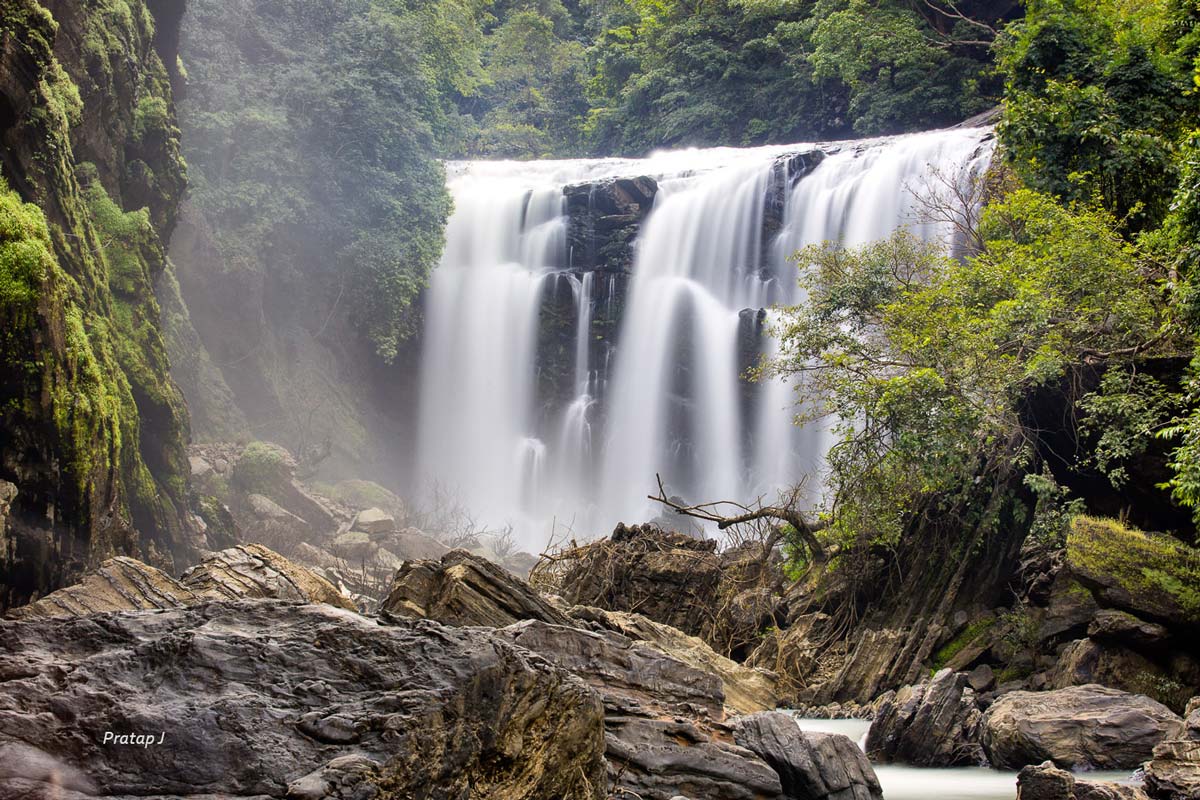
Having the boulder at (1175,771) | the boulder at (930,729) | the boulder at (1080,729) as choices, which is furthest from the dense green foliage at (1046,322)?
the boulder at (1175,771)

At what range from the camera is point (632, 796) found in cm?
484

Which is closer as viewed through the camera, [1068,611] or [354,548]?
[1068,611]

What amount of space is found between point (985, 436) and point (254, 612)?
1049 centimetres

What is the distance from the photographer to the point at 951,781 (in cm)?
771

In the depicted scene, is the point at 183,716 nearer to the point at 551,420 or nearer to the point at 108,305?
the point at 108,305

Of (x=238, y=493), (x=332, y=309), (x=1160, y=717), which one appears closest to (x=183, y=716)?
(x=1160, y=717)

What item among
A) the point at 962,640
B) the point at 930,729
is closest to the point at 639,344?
the point at 962,640

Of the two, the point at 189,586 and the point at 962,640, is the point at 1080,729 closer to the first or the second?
the point at 962,640

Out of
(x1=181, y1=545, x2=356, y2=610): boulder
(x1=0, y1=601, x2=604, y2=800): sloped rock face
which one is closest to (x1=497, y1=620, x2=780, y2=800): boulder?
(x1=0, y1=601, x2=604, y2=800): sloped rock face

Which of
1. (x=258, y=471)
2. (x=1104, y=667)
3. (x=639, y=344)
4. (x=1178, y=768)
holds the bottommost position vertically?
(x=258, y=471)

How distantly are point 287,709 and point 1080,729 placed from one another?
6989mm

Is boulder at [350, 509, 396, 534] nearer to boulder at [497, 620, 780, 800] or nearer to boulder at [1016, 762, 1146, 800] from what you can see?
boulder at [497, 620, 780, 800]

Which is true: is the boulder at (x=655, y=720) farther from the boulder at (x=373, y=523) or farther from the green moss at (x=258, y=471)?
the green moss at (x=258, y=471)

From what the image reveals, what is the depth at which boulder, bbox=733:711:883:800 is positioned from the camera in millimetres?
5605
